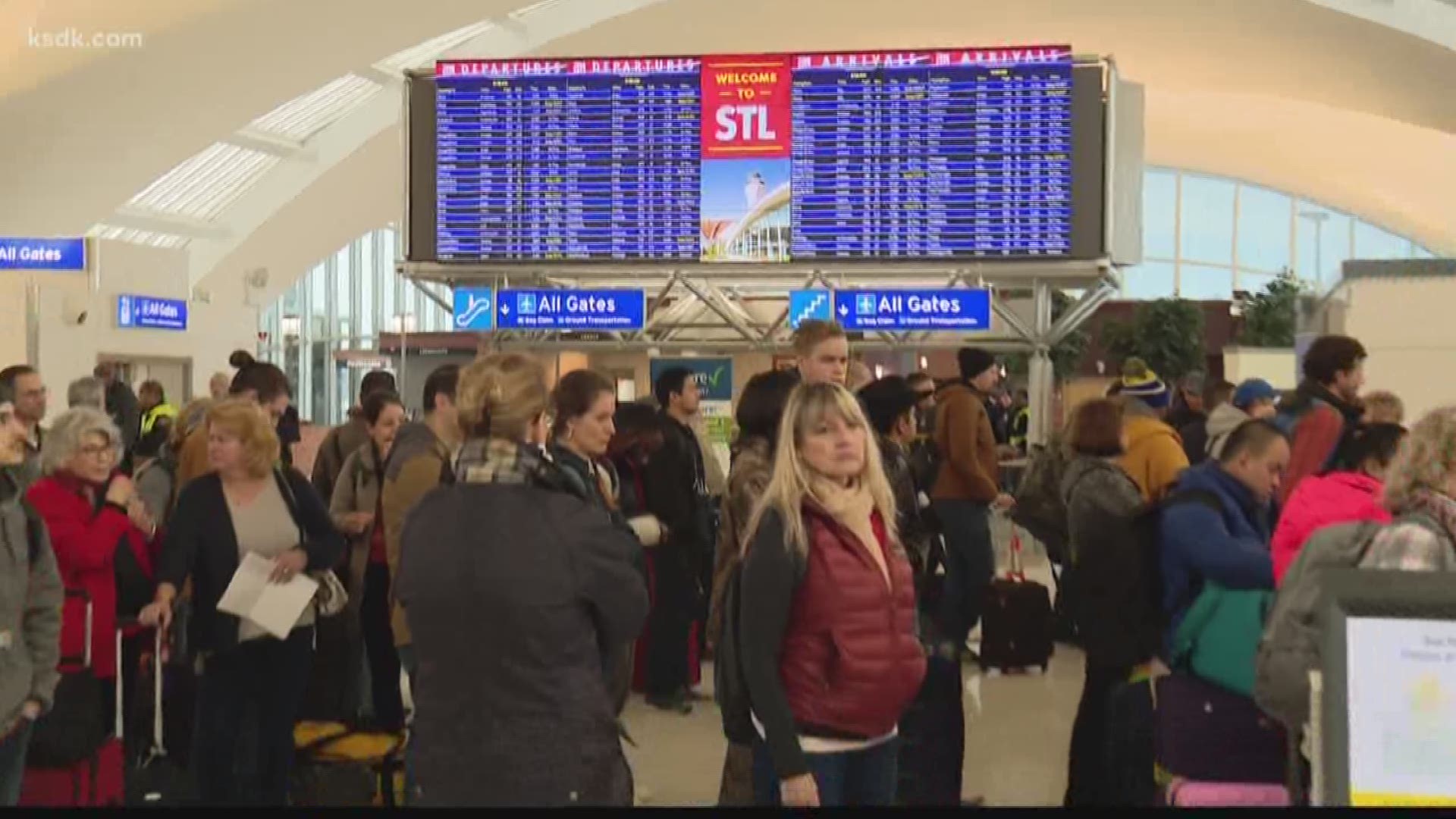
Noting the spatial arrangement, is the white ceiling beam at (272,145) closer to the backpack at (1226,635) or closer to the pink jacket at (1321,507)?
the backpack at (1226,635)

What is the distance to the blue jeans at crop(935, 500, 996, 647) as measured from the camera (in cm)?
847

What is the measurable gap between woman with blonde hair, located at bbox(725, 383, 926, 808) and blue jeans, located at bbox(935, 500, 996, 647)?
4.80 m

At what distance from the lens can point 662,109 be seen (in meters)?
12.5

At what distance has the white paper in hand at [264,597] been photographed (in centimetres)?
502

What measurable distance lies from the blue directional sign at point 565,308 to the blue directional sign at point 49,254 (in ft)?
28.8

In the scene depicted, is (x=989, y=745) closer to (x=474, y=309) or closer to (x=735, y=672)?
(x=735, y=672)

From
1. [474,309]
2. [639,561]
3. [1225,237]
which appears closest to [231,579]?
[639,561]

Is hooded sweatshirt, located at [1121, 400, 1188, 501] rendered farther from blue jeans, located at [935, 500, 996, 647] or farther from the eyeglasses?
the eyeglasses

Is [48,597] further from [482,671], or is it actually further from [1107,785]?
[1107,785]

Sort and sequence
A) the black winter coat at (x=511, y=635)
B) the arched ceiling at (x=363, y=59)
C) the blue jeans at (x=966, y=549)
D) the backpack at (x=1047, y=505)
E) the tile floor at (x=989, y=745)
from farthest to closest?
the arched ceiling at (x=363, y=59), the blue jeans at (x=966, y=549), the backpack at (x=1047, y=505), the tile floor at (x=989, y=745), the black winter coat at (x=511, y=635)

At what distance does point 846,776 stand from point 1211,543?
144 cm

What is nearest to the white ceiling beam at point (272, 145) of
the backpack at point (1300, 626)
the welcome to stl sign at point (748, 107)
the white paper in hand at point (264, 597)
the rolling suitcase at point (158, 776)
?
the welcome to stl sign at point (748, 107)

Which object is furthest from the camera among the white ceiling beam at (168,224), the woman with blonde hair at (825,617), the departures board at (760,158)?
the white ceiling beam at (168,224)

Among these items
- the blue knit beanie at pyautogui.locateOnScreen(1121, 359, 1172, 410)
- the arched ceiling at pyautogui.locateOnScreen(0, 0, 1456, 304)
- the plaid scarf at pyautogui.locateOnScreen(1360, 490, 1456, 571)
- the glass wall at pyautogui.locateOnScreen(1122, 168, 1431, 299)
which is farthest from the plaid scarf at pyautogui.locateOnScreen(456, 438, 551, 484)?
the glass wall at pyautogui.locateOnScreen(1122, 168, 1431, 299)
